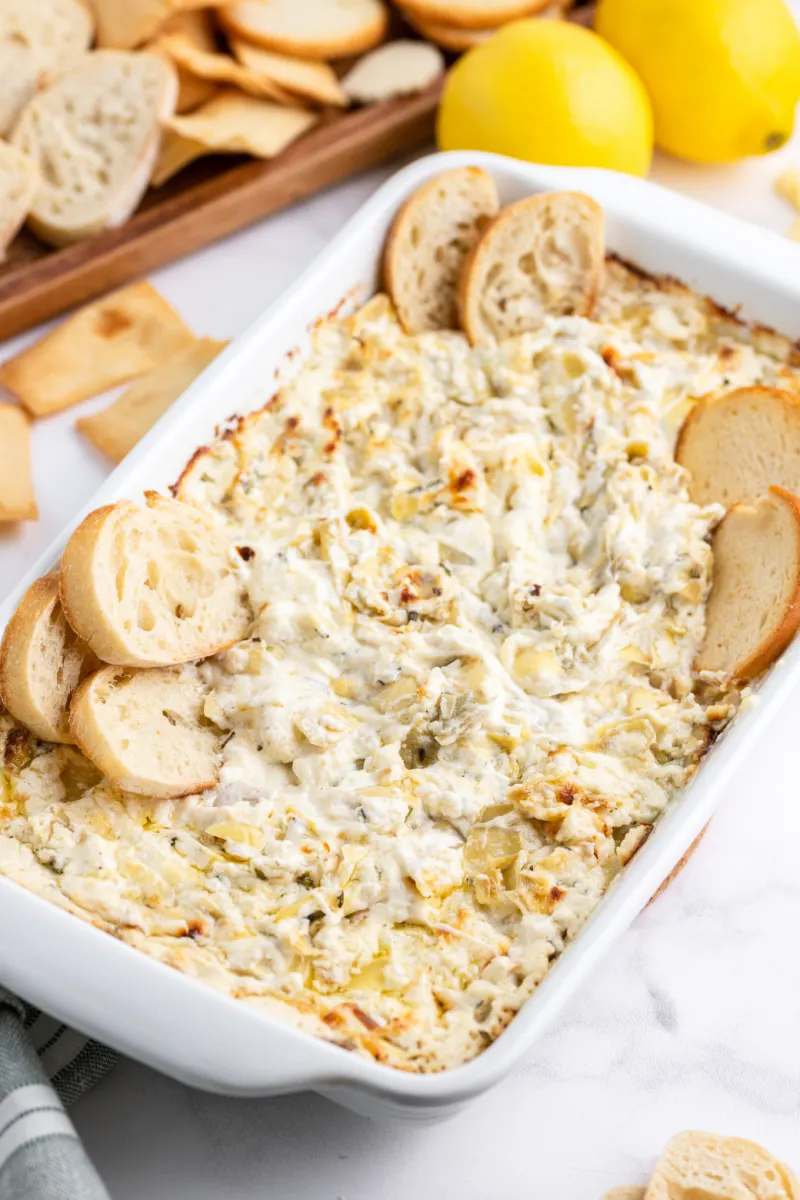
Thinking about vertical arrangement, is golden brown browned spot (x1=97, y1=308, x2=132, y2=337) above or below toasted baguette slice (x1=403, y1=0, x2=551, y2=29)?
below

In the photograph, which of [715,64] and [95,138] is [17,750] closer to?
[95,138]

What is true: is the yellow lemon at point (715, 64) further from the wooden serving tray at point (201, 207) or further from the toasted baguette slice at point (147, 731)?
the toasted baguette slice at point (147, 731)

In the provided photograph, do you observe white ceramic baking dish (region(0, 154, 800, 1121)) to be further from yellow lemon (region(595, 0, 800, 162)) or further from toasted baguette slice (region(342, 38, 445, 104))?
toasted baguette slice (region(342, 38, 445, 104))

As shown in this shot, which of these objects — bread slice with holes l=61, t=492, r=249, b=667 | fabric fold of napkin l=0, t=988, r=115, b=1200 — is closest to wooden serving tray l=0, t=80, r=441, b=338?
bread slice with holes l=61, t=492, r=249, b=667

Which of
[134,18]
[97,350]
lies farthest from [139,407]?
[134,18]

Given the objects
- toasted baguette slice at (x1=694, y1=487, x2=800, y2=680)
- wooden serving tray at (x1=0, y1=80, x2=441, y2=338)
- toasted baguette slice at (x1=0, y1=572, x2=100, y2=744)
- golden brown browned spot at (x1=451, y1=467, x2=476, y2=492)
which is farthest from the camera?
wooden serving tray at (x1=0, y1=80, x2=441, y2=338)

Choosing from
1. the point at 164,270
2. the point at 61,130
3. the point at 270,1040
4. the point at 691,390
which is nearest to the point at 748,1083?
the point at 270,1040
